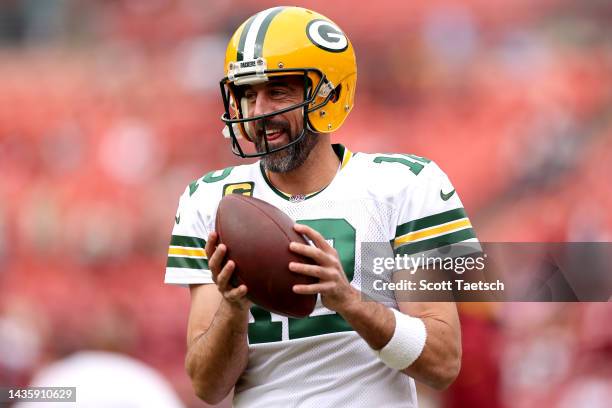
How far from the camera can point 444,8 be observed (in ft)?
15.2

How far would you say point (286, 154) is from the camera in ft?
7.98

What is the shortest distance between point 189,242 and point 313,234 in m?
0.53

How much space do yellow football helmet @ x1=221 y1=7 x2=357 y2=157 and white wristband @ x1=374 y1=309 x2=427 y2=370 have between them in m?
0.51

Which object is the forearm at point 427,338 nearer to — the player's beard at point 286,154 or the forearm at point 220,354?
the forearm at point 220,354

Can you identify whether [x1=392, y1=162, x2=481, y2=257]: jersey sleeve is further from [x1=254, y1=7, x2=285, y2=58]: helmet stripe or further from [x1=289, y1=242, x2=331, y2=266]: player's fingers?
[x1=254, y1=7, x2=285, y2=58]: helmet stripe

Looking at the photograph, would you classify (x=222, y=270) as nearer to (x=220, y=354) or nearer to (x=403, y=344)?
(x=220, y=354)

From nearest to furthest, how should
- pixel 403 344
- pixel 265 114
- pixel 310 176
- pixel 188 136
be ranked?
pixel 403 344 < pixel 265 114 < pixel 310 176 < pixel 188 136

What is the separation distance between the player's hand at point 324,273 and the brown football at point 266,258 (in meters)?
0.03

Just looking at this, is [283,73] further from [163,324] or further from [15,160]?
[15,160]

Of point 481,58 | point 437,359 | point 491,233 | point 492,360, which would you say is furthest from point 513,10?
point 437,359

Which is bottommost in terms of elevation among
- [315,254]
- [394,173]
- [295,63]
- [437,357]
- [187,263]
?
[437,357]

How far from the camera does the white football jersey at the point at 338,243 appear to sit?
7.34ft

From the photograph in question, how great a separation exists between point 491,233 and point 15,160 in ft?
7.39

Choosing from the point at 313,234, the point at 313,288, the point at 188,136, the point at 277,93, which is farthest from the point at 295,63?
the point at 188,136
